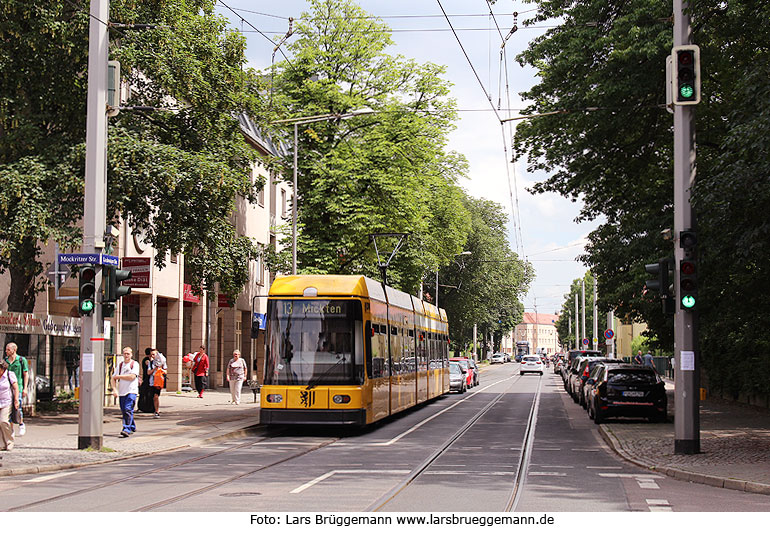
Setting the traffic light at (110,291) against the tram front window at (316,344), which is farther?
the tram front window at (316,344)

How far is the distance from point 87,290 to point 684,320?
993cm

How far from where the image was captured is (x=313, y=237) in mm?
38938

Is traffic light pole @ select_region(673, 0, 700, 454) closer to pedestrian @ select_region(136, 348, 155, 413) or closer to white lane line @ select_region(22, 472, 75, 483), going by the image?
white lane line @ select_region(22, 472, 75, 483)

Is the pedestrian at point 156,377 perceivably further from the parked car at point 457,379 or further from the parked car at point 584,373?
the parked car at point 457,379

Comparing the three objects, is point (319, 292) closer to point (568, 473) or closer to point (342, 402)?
point (342, 402)

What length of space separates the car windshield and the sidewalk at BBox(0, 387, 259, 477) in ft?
29.6

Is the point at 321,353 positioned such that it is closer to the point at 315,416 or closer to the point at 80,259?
→ the point at 315,416

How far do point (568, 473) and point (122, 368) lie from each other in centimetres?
994

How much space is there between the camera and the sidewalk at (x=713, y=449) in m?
13.6

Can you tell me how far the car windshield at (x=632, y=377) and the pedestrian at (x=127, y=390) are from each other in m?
11.8

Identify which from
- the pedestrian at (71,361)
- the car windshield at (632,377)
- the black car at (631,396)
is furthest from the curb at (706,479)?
the pedestrian at (71,361)

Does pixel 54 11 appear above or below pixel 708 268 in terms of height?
above

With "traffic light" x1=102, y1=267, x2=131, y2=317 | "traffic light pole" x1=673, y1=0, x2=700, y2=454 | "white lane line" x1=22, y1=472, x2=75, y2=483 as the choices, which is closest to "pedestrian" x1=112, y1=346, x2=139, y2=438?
"traffic light" x1=102, y1=267, x2=131, y2=317
